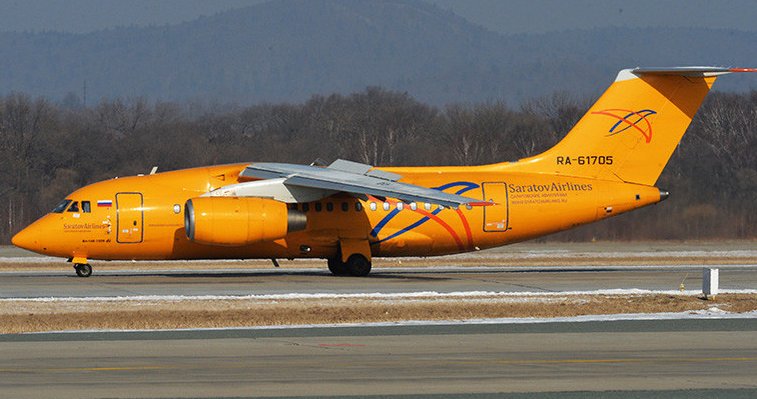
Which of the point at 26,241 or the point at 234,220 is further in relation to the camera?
the point at 26,241

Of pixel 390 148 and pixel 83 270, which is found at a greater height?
pixel 390 148

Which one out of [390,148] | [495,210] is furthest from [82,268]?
[390,148]

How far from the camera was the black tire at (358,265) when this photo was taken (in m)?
34.1

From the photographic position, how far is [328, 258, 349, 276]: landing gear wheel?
3444 cm

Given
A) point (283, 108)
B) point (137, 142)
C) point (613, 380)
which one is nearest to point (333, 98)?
point (283, 108)

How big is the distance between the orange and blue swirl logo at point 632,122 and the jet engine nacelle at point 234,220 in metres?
9.35

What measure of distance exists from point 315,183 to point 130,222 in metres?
4.90

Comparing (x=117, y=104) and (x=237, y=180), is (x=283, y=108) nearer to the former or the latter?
(x=117, y=104)

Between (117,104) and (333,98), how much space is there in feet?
55.8

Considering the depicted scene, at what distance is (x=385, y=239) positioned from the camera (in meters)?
34.2

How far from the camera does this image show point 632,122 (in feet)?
116

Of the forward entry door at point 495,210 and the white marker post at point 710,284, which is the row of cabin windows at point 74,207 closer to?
the forward entry door at point 495,210

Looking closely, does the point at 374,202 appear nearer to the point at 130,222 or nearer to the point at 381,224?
the point at 381,224

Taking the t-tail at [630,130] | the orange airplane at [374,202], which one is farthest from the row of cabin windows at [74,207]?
the t-tail at [630,130]
